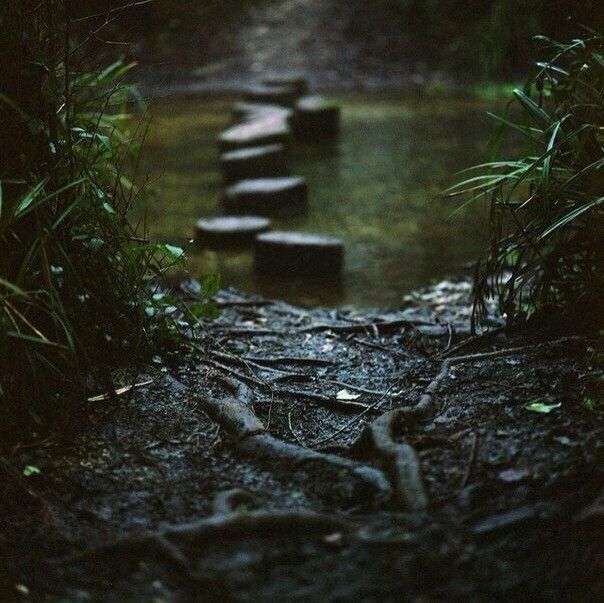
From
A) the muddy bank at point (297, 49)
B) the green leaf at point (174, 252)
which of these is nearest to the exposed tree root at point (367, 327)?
the green leaf at point (174, 252)

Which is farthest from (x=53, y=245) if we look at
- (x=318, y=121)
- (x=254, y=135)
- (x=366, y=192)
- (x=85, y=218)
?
(x=318, y=121)

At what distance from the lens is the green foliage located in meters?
2.81

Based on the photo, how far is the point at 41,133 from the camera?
3.00 metres

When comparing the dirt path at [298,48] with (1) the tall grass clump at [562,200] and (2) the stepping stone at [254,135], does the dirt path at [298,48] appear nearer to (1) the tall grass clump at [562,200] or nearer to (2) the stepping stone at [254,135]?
(2) the stepping stone at [254,135]

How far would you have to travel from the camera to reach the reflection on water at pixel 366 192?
18.9 ft

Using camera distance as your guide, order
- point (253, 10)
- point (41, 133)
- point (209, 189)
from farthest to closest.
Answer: point (253, 10)
point (209, 189)
point (41, 133)

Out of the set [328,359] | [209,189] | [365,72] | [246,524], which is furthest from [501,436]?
[365,72]

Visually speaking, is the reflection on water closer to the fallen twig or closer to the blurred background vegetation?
the blurred background vegetation

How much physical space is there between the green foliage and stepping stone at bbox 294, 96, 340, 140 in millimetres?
6842

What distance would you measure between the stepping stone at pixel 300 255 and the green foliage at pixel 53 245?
2.39 m

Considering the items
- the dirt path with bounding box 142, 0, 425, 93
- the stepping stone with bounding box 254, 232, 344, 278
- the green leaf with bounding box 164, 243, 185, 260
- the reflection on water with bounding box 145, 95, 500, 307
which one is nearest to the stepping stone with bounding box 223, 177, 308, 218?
the reflection on water with bounding box 145, 95, 500, 307

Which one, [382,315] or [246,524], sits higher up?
[246,524]

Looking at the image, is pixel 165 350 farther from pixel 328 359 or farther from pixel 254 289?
pixel 254 289

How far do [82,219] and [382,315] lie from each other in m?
1.85
